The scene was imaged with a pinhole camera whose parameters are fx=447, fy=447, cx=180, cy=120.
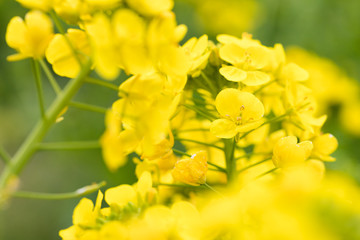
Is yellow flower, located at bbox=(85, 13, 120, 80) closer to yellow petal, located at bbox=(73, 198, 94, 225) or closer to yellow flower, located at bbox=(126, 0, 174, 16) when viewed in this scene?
yellow flower, located at bbox=(126, 0, 174, 16)

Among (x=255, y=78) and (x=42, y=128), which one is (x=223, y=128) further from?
(x=42, y=128)

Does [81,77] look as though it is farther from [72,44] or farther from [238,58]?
[238,58]

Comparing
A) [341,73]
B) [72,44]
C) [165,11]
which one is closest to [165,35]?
[165,11]

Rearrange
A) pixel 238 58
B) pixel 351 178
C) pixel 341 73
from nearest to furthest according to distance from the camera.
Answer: pixel 238 58
pixel 351 178
pixel 341 73

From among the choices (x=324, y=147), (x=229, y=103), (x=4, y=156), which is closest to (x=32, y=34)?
(x=4, y=156)

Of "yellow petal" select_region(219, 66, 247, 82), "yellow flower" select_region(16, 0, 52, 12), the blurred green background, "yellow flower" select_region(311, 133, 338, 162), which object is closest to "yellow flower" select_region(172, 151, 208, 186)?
"yellow petal" select_region(219, 66, 247, 82)
